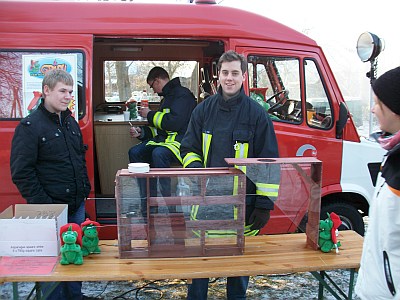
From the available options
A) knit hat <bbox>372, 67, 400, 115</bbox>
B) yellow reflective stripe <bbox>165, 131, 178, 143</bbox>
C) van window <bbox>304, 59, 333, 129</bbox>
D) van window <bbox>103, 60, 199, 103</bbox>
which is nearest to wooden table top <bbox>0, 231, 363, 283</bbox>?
knit hat <bbox>372, 67, 400, 115</bbox>

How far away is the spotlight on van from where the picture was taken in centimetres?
420

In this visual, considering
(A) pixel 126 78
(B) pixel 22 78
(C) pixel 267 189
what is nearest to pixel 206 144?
(C) pixel 267 189

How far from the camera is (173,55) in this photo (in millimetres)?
5664

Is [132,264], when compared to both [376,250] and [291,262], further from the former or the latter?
[376,250]

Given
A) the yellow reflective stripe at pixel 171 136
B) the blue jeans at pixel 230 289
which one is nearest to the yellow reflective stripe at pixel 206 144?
the blue jeans at pixel 230 289

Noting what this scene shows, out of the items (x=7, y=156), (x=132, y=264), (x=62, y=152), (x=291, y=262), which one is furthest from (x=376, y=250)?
(x=7, y=156)

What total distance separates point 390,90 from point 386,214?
0.53m

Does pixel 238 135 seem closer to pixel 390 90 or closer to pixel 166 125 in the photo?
pixel 390 90

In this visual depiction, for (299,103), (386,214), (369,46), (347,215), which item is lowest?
(347,215)

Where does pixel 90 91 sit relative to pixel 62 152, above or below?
above

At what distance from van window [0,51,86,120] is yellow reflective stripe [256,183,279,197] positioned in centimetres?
218

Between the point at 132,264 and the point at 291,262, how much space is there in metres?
0.94

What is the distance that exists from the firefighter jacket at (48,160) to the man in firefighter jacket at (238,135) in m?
0.90

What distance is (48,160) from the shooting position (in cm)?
300
